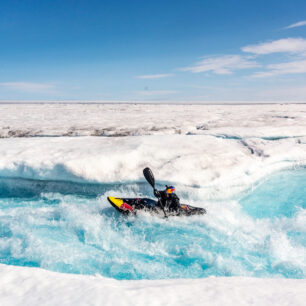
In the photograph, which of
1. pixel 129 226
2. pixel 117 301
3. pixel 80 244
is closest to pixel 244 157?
pixel 129 226

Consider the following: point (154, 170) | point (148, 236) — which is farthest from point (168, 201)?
point (154, 170)

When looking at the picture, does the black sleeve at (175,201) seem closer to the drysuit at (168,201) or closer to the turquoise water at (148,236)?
the drysuit at (168,201)

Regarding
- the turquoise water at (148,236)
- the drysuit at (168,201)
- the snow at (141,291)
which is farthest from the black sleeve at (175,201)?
the snow at (141,291)

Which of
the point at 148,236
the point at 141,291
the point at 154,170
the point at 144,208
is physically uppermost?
the point at 154,170

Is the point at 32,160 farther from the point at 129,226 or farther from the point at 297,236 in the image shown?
the point at 297,236

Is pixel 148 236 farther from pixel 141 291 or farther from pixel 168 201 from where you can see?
pixel 141 291

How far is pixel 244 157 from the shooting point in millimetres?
8664

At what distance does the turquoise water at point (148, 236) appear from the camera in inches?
183

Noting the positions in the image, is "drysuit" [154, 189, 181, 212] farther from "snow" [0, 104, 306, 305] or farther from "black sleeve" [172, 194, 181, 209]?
"snow" [0, 104, 306, 305]

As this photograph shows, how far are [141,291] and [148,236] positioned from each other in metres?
3.11

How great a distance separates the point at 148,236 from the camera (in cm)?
557

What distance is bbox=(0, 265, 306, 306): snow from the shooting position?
231cm

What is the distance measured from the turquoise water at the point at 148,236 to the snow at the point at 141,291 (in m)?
1.81

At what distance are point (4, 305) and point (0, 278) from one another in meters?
0.54
